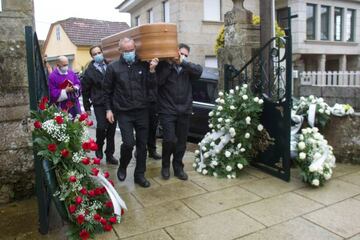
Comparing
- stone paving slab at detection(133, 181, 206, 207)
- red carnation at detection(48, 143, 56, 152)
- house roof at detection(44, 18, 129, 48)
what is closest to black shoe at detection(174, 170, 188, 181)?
stone paving slab at detection(133, 181, 206, 207)

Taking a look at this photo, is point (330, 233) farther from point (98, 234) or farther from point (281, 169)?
point (98, 234)

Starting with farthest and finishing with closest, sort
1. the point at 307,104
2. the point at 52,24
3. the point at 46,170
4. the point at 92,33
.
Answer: the point at 52,24
the point at 92,33
the point at 307,104
the point at 46,170

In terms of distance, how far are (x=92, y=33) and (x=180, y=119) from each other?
82.4 feet

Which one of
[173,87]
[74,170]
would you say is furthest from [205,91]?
[74,170]

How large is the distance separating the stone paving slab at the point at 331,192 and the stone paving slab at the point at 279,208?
0.14 metres

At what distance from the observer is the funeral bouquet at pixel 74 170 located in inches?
124

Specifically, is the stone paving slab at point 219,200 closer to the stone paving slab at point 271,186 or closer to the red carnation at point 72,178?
the stone paving slab at point 271,186

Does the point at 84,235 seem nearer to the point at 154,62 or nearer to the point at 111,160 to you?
the point at 154,62

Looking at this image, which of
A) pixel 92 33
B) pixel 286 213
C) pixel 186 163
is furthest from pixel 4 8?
pixel 92 33

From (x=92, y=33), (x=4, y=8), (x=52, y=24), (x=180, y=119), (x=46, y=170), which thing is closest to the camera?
(x=46, y=170)

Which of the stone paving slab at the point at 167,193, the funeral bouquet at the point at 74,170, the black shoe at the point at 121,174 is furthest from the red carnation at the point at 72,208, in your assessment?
the black shoe at the point at 121,174

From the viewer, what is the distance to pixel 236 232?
326 centimetres

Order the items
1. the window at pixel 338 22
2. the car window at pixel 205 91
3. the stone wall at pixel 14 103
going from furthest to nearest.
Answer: the window at pixel 338 22 < the car window at pixel 205 91 < the stone wall at pixel 14 103

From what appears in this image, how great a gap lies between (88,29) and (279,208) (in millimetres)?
27030
